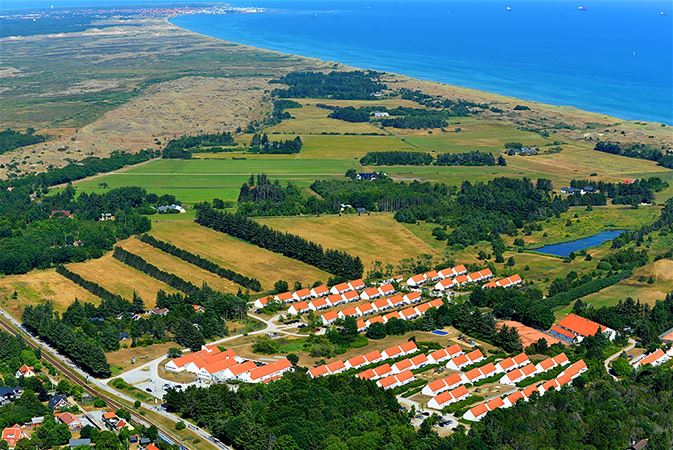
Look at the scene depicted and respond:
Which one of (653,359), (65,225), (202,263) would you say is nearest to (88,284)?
(202,263)

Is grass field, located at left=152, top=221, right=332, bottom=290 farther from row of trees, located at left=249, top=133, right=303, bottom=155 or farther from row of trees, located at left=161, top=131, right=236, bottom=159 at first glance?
row of trees, located at left=249, top=133, right=303, bottom=155

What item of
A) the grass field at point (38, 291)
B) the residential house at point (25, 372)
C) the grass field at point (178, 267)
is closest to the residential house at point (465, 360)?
the grass field at point (178, 267)

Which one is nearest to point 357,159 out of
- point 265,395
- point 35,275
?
point 35,275

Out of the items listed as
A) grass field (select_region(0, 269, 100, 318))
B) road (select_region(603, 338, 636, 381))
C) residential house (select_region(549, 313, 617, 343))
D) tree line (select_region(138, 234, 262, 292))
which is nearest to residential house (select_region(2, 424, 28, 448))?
grass field (select_region(0, 269, 100, 318))

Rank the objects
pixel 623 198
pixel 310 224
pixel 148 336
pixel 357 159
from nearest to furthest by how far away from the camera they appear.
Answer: pixel 148 336, pixel 310 224, pixel 623 198, pixel 357 159

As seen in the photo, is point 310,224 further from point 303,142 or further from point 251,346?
point 303,142
